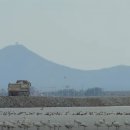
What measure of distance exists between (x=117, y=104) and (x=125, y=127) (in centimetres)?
5892

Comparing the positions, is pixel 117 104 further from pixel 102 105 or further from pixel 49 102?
pixel 49 102

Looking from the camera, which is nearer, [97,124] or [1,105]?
[97,124]

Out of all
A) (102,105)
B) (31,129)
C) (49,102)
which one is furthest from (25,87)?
(31,129)

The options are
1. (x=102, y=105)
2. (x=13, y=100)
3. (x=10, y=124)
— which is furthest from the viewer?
(x=102, y=105)

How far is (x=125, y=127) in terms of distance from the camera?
41.9 m

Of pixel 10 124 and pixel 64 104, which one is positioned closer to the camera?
pixel 10 124

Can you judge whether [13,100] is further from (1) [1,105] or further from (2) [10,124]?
(2) [10,124]

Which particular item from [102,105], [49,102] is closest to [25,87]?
[49,102]

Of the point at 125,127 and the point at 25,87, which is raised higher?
the point at 25,87

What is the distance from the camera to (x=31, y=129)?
41656 millimetres

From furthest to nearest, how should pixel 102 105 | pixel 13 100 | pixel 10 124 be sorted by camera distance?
1. pixel 102 105
2. pixel 13 100
3. pixel 10 124

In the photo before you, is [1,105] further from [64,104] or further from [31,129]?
[31,129]

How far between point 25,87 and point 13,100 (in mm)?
10267

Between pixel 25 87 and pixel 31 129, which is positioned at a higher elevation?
pixel 25 87
